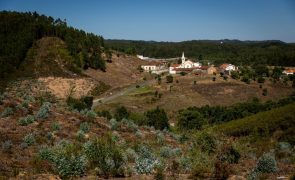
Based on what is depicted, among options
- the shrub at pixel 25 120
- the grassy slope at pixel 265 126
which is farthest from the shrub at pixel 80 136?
the grassy slope at pixel 265 126

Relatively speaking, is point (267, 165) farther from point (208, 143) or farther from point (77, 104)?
point (77, 104)

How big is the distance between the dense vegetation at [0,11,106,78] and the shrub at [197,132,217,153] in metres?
62.2

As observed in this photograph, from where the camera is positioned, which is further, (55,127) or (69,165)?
(55,127)

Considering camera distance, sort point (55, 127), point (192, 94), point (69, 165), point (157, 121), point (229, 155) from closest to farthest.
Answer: point (69, 165), point (229, 155), point (55, 127), point (157, 121), point (192, 94)

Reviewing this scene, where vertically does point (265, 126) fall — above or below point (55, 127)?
below

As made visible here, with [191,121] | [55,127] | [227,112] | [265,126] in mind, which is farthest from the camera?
[227,112]

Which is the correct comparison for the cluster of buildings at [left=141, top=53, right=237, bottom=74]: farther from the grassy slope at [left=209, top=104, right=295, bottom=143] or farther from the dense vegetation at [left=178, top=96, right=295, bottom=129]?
the grassy slope at [left=209, top=104, right=295, bottom=143]

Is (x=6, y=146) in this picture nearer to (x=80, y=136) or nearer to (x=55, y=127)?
(x=80, y=136)

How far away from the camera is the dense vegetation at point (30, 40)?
77438 mm

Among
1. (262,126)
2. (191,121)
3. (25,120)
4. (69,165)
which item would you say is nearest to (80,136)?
(25,120)

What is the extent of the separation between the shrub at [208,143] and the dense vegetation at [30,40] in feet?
204

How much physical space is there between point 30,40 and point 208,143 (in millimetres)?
75539

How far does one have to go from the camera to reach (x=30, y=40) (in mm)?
85438

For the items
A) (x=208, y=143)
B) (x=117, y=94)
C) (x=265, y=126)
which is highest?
(x=208, y=143)
